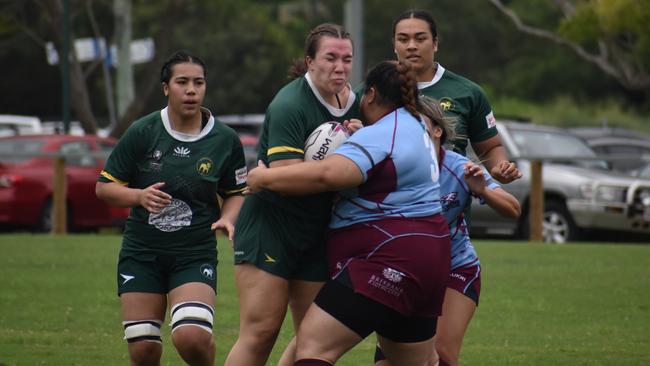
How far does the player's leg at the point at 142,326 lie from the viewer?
7051mm

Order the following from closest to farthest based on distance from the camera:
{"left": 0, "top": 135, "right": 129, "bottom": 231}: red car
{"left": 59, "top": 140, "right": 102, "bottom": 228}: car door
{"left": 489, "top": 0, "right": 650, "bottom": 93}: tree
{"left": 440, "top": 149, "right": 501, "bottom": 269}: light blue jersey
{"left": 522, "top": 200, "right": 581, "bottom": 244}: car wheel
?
{"left": 440, "top": 149, "right": 501, "bottom": 269}: light blue jersey → {"left": 522, "top": 200, "right": 581, "bottom": 244}: car wheel → {"left": 0, "top": 135, "right": 129, "bottom": 231}: red car → {"left": 59, "top": 140, "right": 102, "bottom": 228}: car door → {"left": 489, "top": 0, "right": 650, "bottom": 93}: tree

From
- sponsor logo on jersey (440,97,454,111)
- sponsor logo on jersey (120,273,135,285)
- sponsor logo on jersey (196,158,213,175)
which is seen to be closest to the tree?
sponsor logo on jersey (440,97,454,111)

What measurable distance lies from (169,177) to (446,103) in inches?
63.1

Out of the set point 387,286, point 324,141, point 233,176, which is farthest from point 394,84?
point 233,176

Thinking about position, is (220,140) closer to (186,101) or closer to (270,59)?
(186,101)

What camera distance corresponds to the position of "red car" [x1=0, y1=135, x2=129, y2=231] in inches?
806

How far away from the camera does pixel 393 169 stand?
5.82 meters

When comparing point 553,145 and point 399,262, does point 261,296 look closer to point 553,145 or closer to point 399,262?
point 399,262

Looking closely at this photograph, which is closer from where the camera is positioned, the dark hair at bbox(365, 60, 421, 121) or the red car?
the dark hair at bbox(365, 60, 421, 121)

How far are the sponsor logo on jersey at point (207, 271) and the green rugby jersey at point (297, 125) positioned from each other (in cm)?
81

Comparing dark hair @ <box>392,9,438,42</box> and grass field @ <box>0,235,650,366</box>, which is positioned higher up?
dark hair @ <box>392,9,438,42</box>

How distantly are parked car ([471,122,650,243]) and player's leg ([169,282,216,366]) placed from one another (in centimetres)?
1219

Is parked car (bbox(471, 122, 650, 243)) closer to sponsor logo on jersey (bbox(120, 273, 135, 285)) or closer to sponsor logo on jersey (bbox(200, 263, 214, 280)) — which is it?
sponsor logo on jersey (bbox(200, 263, 214, 280))

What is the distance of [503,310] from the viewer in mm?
11953
